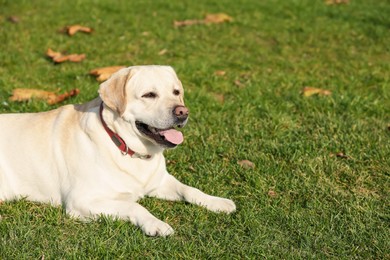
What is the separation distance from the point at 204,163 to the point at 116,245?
1.60m

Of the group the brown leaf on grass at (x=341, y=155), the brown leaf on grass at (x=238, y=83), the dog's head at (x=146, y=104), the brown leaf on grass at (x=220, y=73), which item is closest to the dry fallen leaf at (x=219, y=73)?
the brown leaf on grass at (x=220, y=73)

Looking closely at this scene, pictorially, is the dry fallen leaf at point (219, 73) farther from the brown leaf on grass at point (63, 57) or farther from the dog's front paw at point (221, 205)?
the dog's front paw at point (221, 205)

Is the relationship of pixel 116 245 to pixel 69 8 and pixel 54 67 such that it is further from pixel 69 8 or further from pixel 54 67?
pixel 69 8

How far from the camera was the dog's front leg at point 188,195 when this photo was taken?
432cm

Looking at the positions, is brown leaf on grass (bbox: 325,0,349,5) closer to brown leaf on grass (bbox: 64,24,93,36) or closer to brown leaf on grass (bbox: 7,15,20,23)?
brown leaf on grass (bbox: 64,24,93,36)

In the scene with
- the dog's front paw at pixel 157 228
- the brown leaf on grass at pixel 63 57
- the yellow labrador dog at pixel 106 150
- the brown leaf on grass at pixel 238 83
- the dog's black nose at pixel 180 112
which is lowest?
the brown leaf on grass at pixel 238 83

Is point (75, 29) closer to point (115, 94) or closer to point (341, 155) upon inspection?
point (115, 94)

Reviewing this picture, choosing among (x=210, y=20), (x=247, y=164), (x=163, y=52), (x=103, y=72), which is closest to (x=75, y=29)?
(x=163, y=52)

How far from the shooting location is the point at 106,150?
13.9 feet

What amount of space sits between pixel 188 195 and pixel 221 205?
28 centimetres

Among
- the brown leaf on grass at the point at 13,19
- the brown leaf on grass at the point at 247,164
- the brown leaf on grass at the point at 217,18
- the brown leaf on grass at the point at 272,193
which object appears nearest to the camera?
the brown leaf on grass at the point at 272,193

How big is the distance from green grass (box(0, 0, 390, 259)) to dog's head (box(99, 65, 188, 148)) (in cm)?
61

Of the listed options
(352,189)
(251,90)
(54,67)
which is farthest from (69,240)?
(54,67)

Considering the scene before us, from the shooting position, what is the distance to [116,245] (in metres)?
3.74
